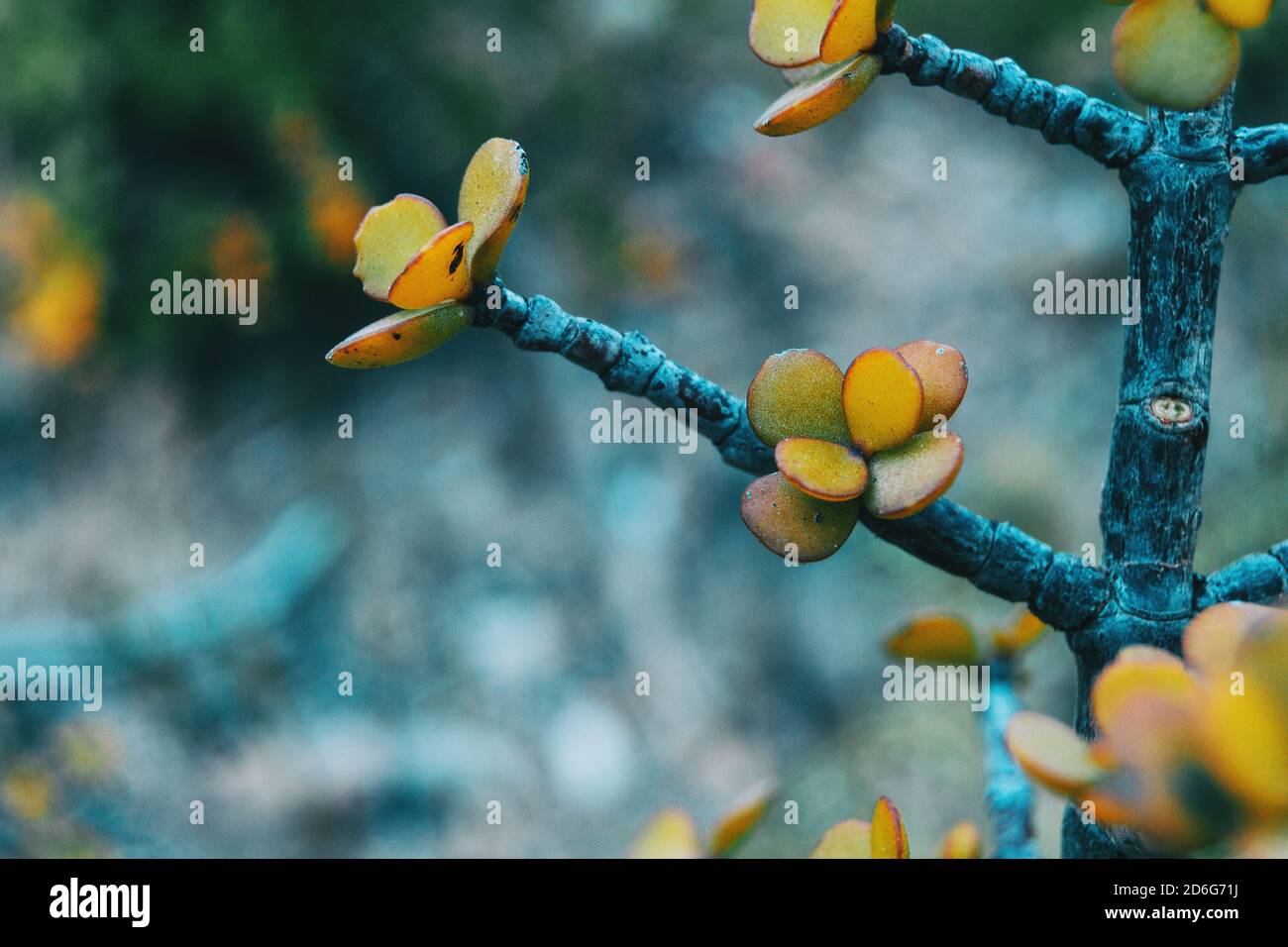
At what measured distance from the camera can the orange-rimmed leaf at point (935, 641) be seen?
50cm

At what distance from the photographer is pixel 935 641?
503 millimetres

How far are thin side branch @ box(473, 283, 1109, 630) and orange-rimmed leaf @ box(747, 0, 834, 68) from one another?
12cm

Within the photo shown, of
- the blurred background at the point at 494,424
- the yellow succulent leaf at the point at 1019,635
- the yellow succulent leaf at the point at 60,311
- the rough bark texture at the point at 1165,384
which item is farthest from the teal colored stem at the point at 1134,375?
the yellow succulent leaf at the point at 60,311

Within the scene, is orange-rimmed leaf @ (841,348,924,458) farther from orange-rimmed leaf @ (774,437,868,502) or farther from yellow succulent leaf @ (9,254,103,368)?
yellow succulent leaf @ (9,254,103,368)

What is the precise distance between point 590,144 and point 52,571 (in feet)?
6.17

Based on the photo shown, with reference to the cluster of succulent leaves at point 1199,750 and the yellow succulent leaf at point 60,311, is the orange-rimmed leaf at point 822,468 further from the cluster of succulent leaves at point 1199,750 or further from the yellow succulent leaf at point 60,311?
the yellow succulent leaf at point 60,311

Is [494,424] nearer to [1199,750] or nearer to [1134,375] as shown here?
[1134,375]

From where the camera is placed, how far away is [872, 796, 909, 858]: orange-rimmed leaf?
362mm

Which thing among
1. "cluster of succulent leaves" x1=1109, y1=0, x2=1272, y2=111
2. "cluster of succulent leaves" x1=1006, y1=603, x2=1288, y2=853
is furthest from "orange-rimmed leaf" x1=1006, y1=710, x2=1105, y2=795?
"cluster of succulent leaves" x1=1109, y1=0, x2=1272, y2=111

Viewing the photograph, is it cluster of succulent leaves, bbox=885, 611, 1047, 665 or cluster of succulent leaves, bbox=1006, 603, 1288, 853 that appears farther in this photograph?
cluster of succulent leaves, bbox=885, 611, 1047, 665

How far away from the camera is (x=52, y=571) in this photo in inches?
106

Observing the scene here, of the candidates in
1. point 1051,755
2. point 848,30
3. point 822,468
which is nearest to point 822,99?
point 848,30
